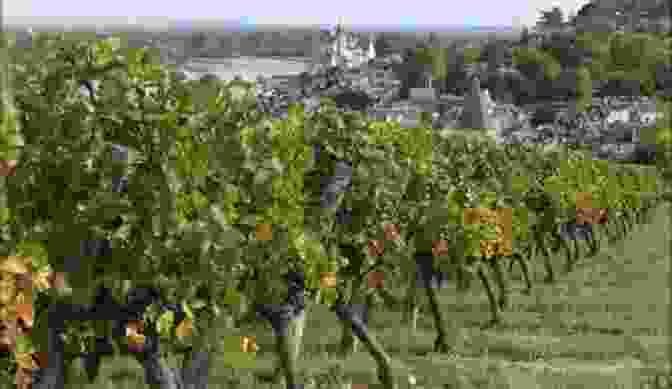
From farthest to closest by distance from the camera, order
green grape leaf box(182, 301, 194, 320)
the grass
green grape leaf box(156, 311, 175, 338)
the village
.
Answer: the village, the grass, green grape leaf box(182, 301, 194, 320), green grape leaf box(156, 311, 175, 338)

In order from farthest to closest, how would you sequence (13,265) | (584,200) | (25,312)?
(584,200) < (25,312) < (13,265)

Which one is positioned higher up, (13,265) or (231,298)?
(13,265)

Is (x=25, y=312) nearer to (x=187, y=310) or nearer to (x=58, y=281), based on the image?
(x=58, y=281)

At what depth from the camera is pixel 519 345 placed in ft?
45.0

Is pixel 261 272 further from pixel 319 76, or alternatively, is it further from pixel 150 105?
pixel 319 76

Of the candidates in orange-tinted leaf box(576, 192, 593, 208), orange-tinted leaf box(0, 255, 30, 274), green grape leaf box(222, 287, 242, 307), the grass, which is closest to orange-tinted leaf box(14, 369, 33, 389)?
orange-tinted leaf box(0, 255, 30, 274)

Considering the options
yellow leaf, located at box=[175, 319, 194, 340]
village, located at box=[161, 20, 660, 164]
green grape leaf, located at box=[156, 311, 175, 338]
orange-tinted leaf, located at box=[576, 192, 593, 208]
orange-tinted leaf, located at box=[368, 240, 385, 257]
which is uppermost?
green grape leaf, located at box=[156, 311, 175, 338]

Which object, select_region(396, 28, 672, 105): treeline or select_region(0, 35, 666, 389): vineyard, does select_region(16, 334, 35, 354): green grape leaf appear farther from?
select_region(396, 28, 672, 105): treeline

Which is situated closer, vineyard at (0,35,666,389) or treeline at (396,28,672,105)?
vineyard at (0,35,666,389)

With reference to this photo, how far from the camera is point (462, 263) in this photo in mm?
14414

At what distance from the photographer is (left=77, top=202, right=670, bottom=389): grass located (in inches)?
431

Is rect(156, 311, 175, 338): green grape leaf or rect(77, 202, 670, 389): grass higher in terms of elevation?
rect(156, 311, 175, 338): green grape leaf

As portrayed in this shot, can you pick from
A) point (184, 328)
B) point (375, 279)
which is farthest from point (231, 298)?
point (375, 279)

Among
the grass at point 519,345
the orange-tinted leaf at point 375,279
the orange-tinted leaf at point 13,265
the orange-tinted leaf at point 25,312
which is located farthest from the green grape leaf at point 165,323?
the orange-tinted leaf at point 375,279
